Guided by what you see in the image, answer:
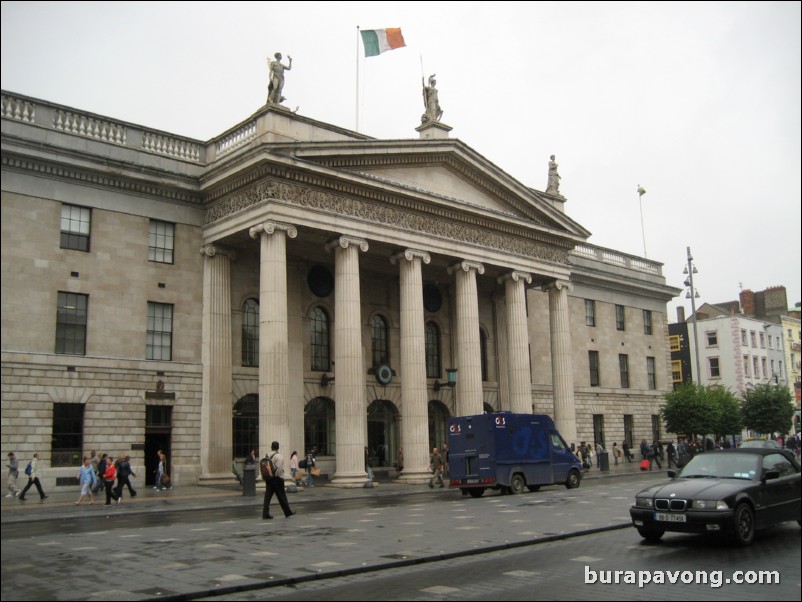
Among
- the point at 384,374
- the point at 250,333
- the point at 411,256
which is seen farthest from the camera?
the point at 384,374

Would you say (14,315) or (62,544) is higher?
(14,315)

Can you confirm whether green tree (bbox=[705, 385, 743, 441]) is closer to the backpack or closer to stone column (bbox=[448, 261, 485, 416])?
stone column (bbox=[448, 261, 485, 416])

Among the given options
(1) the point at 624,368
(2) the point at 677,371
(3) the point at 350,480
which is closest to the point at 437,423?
(3) the point at 350,480

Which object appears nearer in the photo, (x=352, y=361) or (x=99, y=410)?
(x=99, y=410)

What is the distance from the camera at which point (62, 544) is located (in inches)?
561

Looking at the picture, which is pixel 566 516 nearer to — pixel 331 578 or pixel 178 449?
pixel 331 578

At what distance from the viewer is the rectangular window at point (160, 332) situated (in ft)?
103

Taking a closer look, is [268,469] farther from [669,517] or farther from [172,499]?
[669,517]

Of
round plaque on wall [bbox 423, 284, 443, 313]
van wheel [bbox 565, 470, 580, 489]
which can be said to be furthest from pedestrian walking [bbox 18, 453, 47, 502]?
round plaque on wall [bbox 423, 284, 443, 313]

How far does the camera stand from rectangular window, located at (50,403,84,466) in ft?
91.5

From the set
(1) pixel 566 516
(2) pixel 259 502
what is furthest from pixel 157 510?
(1) pixel 566 516

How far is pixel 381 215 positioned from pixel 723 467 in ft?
74.3

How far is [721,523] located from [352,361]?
69.2 ft

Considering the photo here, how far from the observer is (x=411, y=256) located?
35.2m
